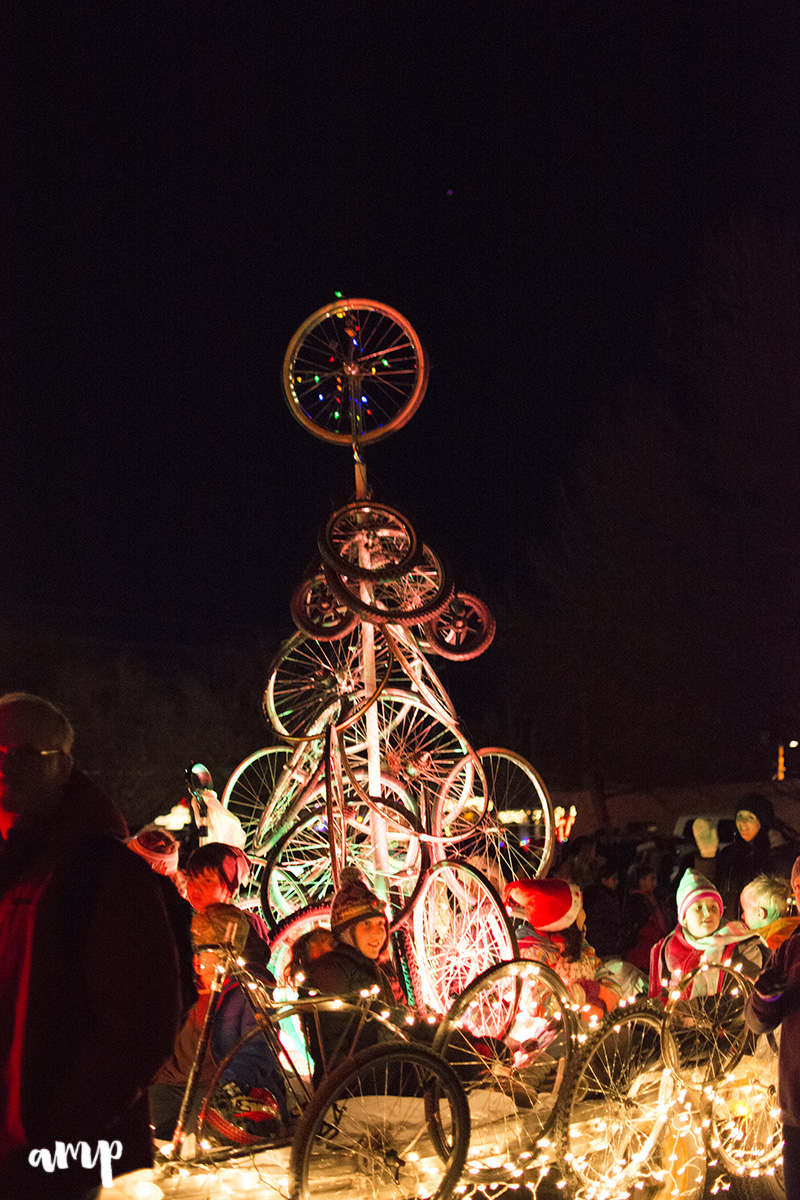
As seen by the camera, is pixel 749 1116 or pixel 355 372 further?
pixel 355 372

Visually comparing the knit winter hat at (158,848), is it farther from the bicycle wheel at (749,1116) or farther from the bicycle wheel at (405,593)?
the bicycle wheel at (749,1116)

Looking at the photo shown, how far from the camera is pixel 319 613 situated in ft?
27.4

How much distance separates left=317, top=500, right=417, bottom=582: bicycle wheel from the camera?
→ 7.04 m

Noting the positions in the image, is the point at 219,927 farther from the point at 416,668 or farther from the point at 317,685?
the point at 317,685

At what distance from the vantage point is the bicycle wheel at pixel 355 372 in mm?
8148

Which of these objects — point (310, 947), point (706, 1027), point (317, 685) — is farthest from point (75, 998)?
point (317, 685)

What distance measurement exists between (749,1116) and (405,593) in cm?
385

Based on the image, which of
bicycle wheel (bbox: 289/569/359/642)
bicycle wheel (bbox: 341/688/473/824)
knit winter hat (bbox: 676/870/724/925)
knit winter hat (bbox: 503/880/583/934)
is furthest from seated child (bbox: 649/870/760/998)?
bicycle wheel (bbox: 289/569/359/642)

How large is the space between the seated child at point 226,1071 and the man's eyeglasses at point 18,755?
2213mm

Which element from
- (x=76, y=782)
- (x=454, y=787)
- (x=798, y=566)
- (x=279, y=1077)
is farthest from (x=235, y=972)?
(x=798, y=566)

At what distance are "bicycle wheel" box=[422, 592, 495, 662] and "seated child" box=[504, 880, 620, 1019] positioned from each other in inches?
76.8

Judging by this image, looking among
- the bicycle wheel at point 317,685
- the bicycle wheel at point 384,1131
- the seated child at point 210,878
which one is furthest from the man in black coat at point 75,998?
the bicycle wheel at point 317,685

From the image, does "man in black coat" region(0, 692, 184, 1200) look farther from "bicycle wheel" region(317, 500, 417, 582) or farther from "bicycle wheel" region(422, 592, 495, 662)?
"bicycle wheel" region(422, 592, 495, 662)

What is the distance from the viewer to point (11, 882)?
2.48 metres
